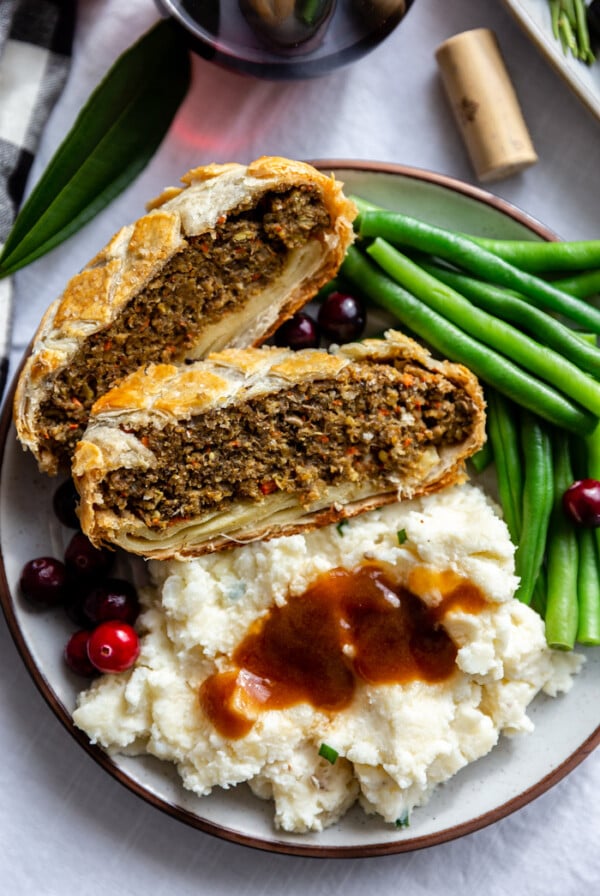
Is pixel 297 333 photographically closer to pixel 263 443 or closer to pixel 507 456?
pixel 263 443

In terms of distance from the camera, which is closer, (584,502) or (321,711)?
(321,711)

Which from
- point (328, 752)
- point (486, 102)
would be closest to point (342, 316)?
point (486, 102)

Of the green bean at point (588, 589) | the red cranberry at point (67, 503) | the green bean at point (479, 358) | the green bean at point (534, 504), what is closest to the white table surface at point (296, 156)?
the red cranberry at point (67, 503)

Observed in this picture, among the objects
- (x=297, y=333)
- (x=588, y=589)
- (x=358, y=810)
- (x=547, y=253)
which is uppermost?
(x=547, y=253)

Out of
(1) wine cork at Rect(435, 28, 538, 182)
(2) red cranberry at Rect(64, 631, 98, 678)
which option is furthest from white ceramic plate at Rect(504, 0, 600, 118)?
(2) red cranberry at Rect(64, 631, 98, 678)

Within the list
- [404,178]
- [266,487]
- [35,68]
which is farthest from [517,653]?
[35,68]

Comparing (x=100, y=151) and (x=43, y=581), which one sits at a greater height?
(x=100, y=151)

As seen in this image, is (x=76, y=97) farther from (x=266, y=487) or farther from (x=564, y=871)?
(x=564, y=871)
